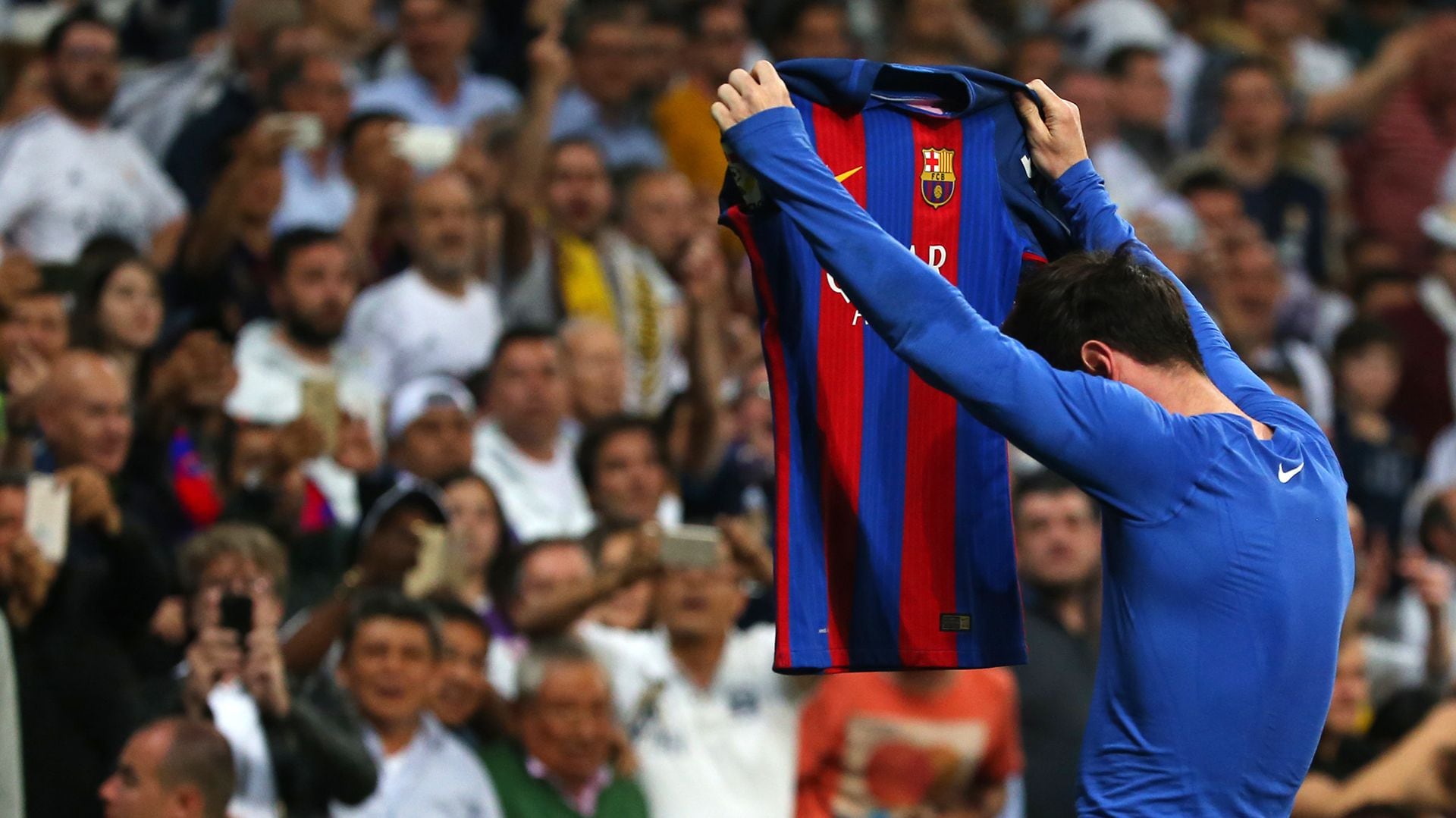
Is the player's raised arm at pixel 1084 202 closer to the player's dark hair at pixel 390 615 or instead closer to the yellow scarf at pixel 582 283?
the player's dark hair at pixel 390 615

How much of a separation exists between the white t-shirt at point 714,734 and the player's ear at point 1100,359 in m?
2.98

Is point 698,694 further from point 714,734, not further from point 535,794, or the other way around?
point 535,794

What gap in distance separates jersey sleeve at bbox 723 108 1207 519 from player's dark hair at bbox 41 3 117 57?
548cm

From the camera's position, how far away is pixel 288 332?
7895 mm

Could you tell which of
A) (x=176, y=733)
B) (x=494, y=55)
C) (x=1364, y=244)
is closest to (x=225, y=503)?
(x=176, y=733)

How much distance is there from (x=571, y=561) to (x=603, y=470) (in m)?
1.02

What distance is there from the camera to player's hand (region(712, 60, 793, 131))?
379cm

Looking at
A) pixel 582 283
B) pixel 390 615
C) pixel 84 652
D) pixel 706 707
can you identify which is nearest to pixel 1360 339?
pixel 582 283

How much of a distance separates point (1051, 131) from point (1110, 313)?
0.64 metres

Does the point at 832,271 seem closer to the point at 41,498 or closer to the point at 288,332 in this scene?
the point at 41,498

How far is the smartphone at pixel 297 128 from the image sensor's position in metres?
8.05

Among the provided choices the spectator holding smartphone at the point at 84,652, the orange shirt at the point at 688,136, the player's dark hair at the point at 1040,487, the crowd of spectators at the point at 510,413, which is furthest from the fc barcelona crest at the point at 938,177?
the orange shirt at the point at 688,136

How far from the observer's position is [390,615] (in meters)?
6.16

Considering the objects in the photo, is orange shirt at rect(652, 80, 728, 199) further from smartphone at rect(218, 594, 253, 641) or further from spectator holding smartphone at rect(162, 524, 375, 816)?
smartphone at rect(218, 594, 253, 641)
